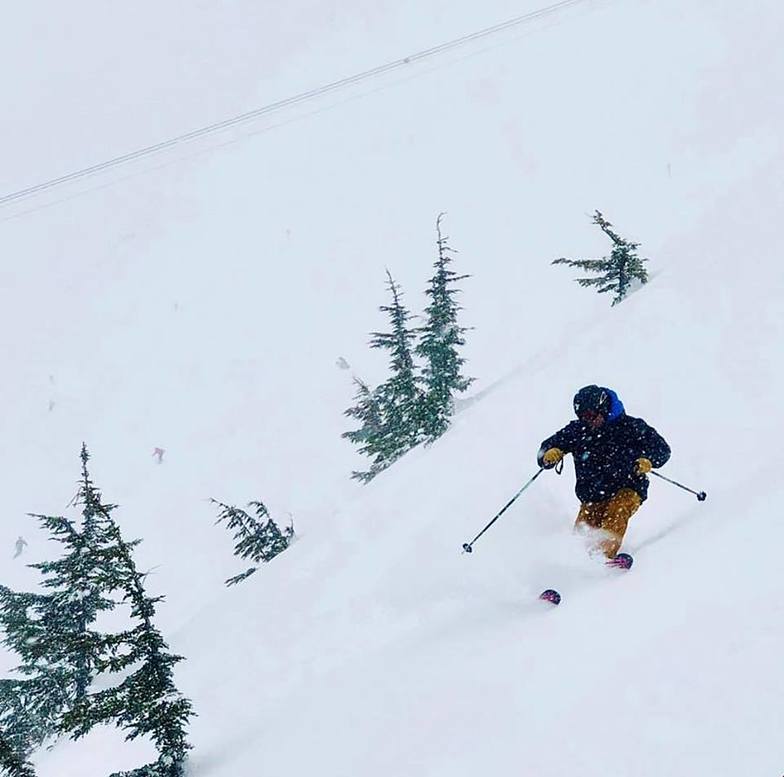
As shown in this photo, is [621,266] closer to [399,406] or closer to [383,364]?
[399,406]

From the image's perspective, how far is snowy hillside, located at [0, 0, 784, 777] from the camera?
17.1ft

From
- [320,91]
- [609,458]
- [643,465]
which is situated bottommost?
[643,465]

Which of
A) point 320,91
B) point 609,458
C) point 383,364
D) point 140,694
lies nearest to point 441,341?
point 609,458

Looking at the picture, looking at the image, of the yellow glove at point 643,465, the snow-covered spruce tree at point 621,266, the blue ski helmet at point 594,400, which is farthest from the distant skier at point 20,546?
the yellow glove at point 643,465

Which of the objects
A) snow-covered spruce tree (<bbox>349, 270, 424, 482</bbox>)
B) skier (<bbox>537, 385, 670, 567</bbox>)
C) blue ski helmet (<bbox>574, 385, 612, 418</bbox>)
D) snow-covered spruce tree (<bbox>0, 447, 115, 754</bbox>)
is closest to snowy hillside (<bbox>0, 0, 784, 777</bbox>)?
skier (<bbox>537, 385, 670, 567</bbox>)

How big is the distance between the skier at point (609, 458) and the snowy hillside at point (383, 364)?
1.18ft

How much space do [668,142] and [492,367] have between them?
27.8m

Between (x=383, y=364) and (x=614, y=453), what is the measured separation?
114ft

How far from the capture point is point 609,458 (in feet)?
22.6

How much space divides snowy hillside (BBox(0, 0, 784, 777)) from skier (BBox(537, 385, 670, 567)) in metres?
0.36

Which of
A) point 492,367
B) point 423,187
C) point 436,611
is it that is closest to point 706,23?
point 423,187

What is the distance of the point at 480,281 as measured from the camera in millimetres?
45625

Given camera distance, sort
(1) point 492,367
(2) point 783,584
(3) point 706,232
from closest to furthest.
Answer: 1. (2) point 783,584
2. (3) point 706,232
3. (1) point 492,367

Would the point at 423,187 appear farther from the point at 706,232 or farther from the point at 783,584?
the point at 783,584
